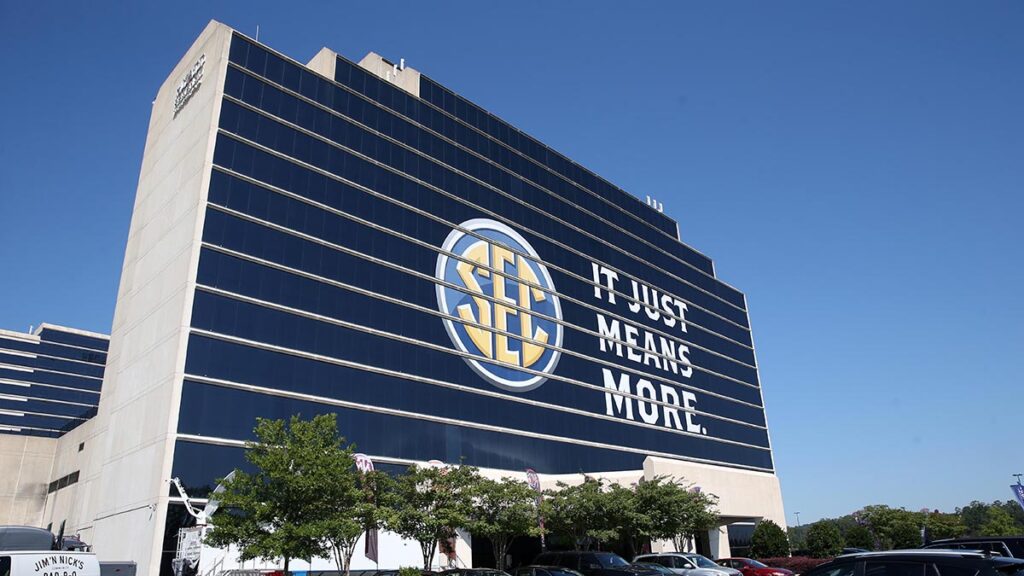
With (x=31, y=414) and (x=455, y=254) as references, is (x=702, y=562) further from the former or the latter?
(x=31, y=414)

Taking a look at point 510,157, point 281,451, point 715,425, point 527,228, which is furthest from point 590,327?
point 281,451

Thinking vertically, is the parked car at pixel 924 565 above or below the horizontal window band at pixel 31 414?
below

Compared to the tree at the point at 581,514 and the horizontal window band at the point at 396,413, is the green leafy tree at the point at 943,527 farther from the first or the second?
the tree at the point at 581,514

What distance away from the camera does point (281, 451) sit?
85.9 ft

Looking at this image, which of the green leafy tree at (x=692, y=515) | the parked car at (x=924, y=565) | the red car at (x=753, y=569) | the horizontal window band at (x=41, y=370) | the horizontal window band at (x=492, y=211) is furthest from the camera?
the horizontal window band at (x=41, y=370)

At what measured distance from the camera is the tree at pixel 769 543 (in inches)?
2178

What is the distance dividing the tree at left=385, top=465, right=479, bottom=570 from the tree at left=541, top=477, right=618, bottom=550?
7.19 m

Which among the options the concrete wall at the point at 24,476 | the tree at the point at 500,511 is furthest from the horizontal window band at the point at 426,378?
the concrete wall at the point at 24,476

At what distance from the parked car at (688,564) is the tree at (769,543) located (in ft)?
90.5

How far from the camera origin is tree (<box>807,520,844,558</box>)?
2089 inches

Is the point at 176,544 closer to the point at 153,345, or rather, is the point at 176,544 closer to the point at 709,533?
the point at 153,345

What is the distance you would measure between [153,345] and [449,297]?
1942 centimetres

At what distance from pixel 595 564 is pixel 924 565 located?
1875cm

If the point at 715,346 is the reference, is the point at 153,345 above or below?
below
